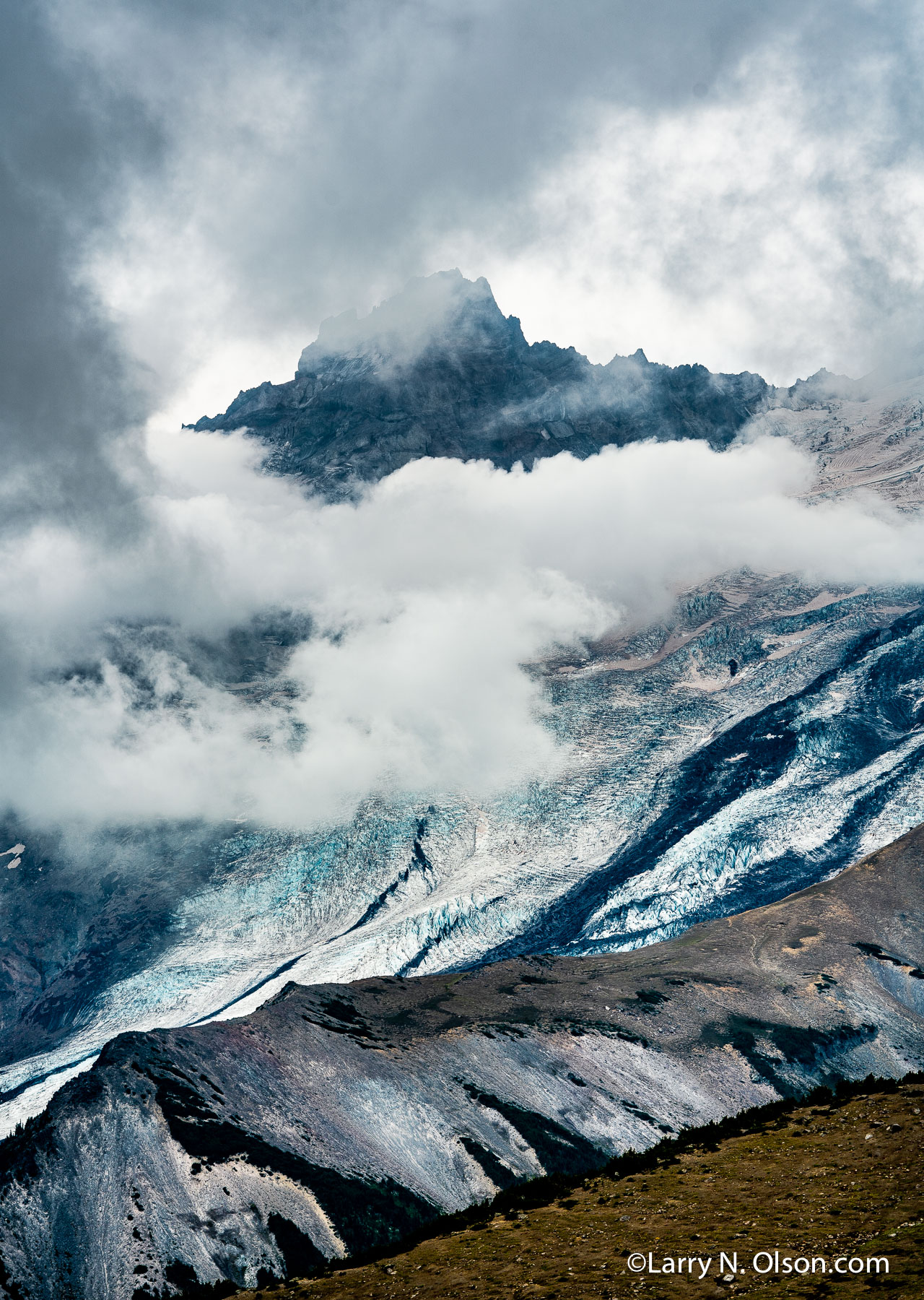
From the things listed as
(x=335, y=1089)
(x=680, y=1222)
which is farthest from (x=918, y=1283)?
(x=335, y=1089)

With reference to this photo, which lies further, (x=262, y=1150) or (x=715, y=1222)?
(x=262, y=1150)

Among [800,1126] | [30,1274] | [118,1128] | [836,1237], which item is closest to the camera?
[836,1237]

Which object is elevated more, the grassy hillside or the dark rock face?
the dark rock face

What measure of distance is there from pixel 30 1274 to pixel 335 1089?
69835mm

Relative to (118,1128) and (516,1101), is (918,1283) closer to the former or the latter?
(118,1128)

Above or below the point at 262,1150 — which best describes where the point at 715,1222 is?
below

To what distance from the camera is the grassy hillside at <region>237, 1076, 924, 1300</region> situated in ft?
152

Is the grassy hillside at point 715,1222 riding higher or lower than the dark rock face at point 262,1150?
lower

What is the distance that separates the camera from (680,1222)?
58.2m

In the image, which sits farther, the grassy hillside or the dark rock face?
the dark rock face

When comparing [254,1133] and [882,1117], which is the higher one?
[254,1133]

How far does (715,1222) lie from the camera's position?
5647 cm

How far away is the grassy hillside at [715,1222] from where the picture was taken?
152ft

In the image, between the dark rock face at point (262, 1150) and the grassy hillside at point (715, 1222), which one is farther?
the dark rock face at point (262, 1150)
